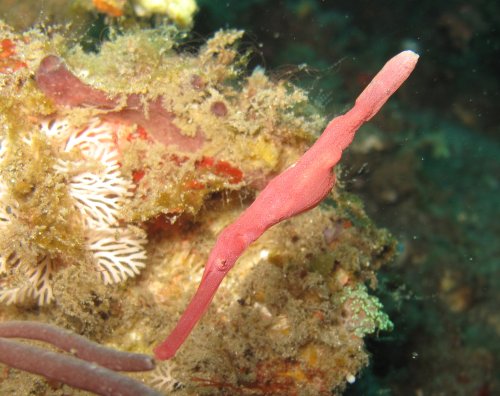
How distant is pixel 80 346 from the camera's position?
7.34ft

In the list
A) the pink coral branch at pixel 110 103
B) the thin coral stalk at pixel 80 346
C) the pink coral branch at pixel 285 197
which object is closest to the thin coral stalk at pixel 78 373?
the thin coral stalk at pixel 80 346

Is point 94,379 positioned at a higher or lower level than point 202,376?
higher

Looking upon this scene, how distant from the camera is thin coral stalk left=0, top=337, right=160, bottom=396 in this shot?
2.02 metres

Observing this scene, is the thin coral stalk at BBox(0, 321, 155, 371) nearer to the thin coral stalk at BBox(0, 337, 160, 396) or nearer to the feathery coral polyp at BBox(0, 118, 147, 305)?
the thin coral stalk at BBox(0, 337, 160, 396)

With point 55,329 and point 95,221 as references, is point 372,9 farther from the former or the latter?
point 55,329

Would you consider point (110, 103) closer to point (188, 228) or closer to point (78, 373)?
point (188, 228)

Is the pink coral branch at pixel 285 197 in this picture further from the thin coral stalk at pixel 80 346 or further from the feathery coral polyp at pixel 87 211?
the feathery coral polyp at pixel 87 211

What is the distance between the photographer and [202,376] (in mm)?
3266

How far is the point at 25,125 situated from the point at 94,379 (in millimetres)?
2056

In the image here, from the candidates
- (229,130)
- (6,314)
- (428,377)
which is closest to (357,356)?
(229,130)

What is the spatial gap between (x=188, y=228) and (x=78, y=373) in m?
1.85

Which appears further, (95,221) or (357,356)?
(357,356)

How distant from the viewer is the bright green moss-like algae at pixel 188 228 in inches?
120

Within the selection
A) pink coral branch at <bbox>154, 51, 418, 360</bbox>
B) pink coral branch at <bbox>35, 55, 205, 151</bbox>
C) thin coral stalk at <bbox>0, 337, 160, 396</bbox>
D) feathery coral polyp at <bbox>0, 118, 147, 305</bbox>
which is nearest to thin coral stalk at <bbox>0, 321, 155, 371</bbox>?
thin coral stalk at <bbox>0, 337, 160, 396</bbox>
